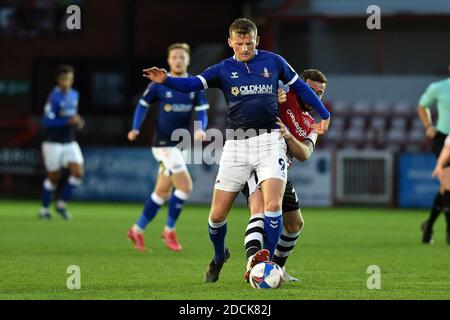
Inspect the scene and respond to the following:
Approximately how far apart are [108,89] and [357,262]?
2000 centimetres

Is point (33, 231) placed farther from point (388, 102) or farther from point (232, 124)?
point (388, 102)

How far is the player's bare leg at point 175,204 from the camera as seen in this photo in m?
13.2

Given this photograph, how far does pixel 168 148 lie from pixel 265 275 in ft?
15.9

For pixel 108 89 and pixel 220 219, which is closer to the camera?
pixel 220 219

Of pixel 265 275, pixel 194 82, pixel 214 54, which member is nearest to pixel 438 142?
pixel 194 82

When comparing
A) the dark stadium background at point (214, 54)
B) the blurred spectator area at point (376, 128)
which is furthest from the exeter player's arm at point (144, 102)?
the blurred spectator area at point (376, 128)

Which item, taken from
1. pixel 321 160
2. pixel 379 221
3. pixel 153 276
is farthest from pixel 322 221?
pixel 153 276

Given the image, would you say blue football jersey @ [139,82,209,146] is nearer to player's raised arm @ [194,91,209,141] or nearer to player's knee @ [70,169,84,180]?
player's raised arm @ [194,91,209,141]

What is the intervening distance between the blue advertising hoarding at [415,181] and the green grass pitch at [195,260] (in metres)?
2.87

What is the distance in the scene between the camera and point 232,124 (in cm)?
905

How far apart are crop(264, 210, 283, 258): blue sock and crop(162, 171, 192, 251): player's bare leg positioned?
4.24 metres

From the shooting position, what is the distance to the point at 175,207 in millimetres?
13297

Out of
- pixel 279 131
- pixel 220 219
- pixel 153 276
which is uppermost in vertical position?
pixel 279 131
